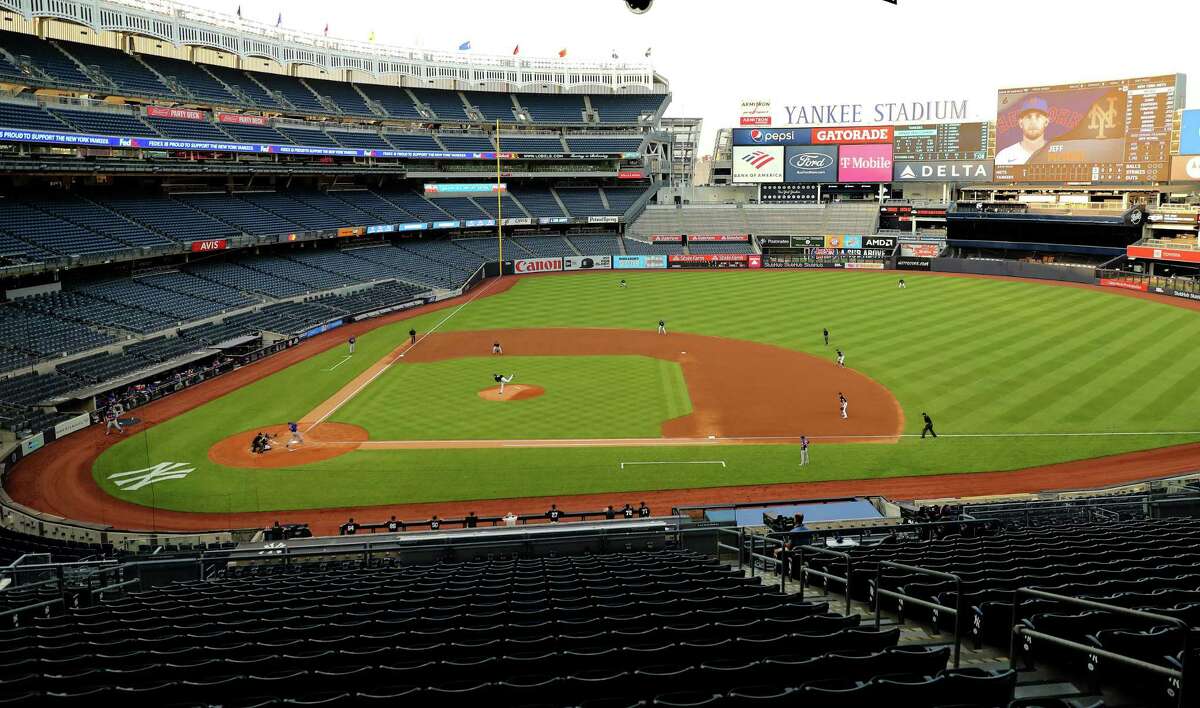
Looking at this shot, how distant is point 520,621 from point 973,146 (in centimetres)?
8832

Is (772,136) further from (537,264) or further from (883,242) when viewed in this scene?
(537,264)

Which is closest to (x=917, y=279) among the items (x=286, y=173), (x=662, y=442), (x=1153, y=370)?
(x=1153, y=370)

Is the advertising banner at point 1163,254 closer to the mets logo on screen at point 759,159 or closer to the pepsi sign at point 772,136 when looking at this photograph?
the pepsi sign at point 772,136

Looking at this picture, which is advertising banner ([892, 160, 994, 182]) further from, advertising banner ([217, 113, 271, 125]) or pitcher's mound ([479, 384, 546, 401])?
advertising banner ([217, 113, 271, 125])

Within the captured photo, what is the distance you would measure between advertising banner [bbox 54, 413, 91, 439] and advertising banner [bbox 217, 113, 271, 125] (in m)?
37.6

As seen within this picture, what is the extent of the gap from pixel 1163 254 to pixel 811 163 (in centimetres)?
3764

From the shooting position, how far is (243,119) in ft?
217

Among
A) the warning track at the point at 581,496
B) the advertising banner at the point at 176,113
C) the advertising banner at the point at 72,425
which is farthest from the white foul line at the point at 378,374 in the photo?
the advertising banner at the point at 176,113

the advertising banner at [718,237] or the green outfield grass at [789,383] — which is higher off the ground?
the advertising banner at [718,237]

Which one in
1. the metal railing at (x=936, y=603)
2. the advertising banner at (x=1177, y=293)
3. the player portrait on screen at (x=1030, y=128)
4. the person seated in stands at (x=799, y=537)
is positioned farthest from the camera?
the player portrait on screen at (x=1030, y=128)

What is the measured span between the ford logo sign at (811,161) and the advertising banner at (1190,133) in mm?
33145

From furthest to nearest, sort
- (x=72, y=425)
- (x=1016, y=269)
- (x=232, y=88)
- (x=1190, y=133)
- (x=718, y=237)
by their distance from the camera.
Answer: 1. (x=718, y=237)
2. (x=1016, y=269)
3. (x=1190, y=133)
4. (x=232, y=88)
5. (x=72, y=425)

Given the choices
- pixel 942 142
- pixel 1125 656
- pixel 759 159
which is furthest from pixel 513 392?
pixel 942 142

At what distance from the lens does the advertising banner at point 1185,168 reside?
227 feet
